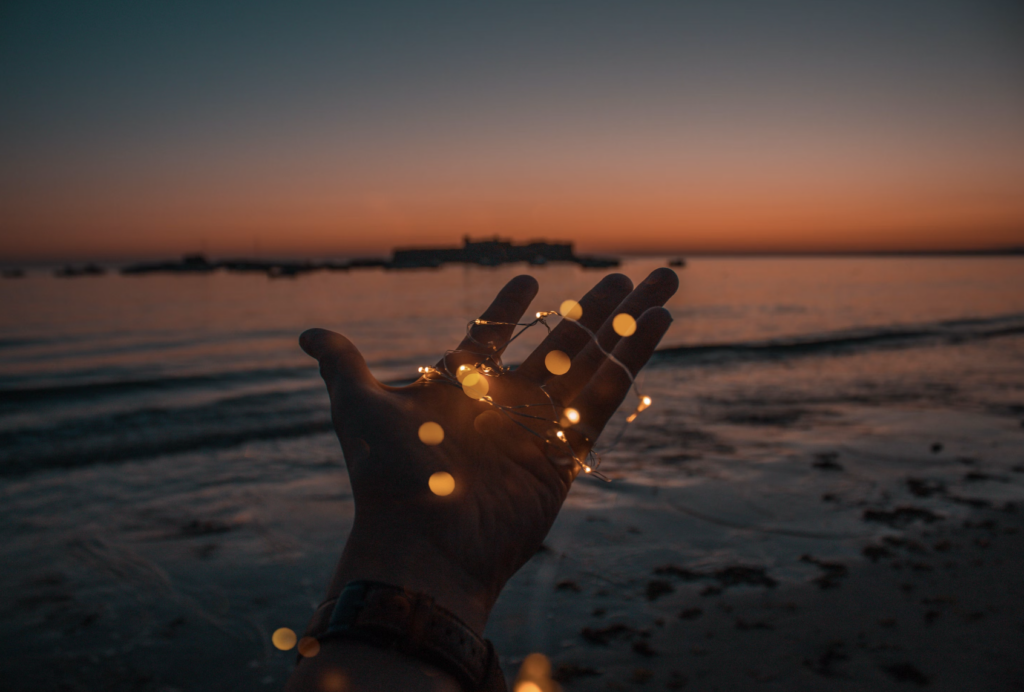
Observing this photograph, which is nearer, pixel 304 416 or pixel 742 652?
pixel 742 652

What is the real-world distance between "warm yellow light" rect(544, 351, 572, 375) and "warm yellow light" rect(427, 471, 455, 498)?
1.01 m

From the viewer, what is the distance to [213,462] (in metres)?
7.29

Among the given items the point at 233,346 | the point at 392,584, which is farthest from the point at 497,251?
the point at 233,346

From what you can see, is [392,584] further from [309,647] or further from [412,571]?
[309,647]

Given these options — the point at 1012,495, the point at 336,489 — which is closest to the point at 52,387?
the point at 336,489

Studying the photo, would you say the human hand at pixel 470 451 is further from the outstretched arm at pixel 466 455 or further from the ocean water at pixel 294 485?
the ocean water at pixel 294 485

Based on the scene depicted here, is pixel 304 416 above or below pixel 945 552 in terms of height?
below

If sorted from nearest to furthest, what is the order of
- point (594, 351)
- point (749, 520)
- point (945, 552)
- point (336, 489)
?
point (594, 351), point (945, 552), point (749, 520), point (336, 489)

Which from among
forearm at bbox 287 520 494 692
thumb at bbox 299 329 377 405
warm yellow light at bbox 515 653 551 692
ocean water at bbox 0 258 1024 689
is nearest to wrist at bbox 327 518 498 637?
forearm at bbox 287 520 494 692

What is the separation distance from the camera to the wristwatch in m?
1.63

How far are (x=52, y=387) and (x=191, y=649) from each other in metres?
10.8

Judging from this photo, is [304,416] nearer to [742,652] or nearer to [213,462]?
[213,462]

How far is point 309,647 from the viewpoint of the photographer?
5.40ft

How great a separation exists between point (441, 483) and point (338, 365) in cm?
67
